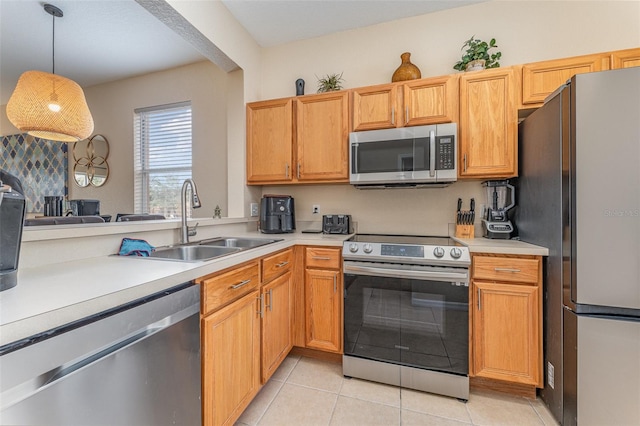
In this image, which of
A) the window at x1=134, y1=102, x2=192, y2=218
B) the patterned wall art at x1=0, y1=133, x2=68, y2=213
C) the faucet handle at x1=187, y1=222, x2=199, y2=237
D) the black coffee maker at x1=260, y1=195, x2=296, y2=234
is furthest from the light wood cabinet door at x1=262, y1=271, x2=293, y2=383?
the patterned wall art at x1=0, y1=133, x2=68, y2=213

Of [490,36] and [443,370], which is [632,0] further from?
[443,370]

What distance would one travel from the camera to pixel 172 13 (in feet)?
5.81

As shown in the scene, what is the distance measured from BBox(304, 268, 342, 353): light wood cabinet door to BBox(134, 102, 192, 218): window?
2.23 meters

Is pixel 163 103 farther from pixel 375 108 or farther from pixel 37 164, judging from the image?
pixel 375 108

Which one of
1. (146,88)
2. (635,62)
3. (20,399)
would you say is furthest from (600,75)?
(146,88)

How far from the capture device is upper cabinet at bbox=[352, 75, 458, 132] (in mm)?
1986

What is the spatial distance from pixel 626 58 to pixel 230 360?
2.87m

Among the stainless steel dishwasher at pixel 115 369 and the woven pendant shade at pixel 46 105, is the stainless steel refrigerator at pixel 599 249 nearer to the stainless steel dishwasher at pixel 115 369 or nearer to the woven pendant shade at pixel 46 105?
the stainless steel dishwasher at pixel 115 369

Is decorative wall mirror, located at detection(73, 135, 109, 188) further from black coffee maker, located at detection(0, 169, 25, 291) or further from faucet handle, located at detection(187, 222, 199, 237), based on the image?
black coffee maker, located at detection(0, 169, 25, 291)

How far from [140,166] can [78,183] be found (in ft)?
3.66

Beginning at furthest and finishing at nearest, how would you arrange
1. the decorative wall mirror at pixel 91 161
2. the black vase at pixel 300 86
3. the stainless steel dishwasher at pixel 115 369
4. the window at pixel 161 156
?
the decorative wall mirror at pixel 91 161 → the window at pixel 161 156 → the black vase at pixel 300 86 → the stainless steel dishwasher at pixel 115 369

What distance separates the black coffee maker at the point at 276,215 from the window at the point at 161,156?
4.96 ft

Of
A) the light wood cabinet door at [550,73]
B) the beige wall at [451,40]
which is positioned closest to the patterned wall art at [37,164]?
the beige wall at [451,40]

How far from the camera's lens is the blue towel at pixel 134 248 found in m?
1.39
